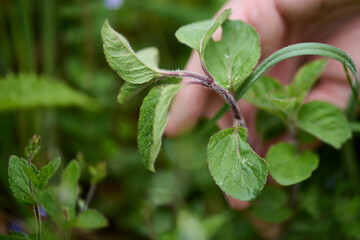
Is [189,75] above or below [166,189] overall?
above

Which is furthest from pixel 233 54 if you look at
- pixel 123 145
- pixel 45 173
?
pixel 123 145

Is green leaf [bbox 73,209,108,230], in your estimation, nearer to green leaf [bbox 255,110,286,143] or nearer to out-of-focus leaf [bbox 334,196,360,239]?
green leaf [bbox 255,110,286,143]

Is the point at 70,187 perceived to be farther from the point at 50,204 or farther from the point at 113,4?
the point at 113,4

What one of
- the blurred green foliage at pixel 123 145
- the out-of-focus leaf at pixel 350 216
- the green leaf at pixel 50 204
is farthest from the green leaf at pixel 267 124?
the green leaf at pixel 50 204

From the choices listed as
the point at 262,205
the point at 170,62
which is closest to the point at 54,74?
the point at 170,62

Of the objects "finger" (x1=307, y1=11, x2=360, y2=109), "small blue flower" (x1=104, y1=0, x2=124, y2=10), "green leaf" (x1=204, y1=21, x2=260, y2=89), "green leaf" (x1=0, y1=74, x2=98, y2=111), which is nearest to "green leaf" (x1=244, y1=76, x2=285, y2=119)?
"green leaf" (x1=204, y1=21, x2=260, y2=89)
